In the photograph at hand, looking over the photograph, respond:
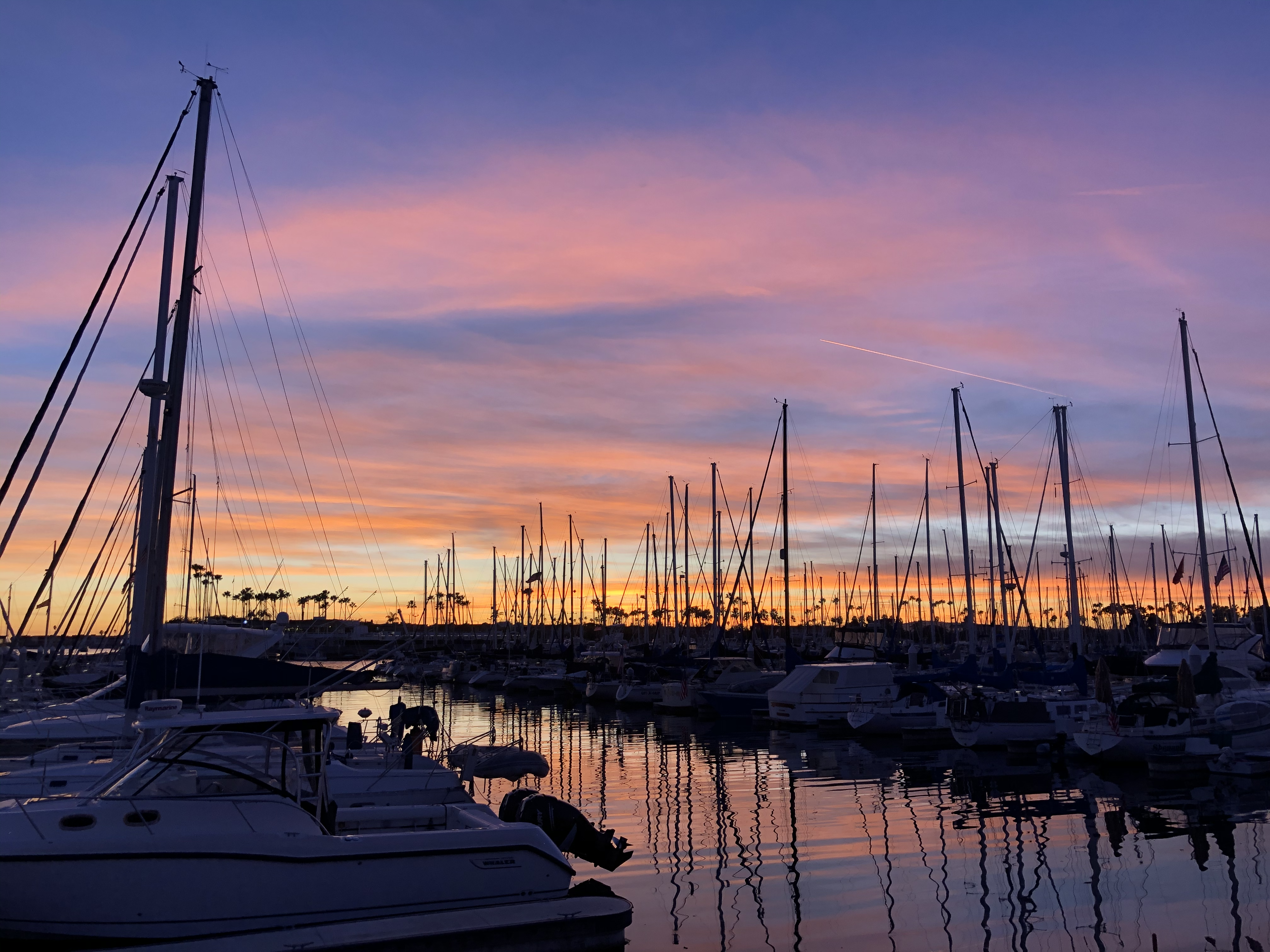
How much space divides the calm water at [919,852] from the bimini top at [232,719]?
4866 millimetres

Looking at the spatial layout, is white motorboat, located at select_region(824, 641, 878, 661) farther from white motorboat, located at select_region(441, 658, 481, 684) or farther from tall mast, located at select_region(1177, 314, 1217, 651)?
white motorboat, located at select_region(441, 658, 481, 684)

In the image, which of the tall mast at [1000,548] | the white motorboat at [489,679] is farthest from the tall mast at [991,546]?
the white motorboat at [489,679]

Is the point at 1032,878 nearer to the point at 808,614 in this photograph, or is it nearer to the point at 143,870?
the point at 143,870

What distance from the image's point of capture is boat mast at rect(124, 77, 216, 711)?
1772 cm

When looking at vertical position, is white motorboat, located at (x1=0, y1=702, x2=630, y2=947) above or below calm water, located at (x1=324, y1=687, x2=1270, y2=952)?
above

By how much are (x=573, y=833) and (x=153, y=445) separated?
17.2 m

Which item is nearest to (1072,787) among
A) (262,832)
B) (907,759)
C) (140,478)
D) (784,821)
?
(907,759)

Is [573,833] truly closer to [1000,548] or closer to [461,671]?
[1000,548]

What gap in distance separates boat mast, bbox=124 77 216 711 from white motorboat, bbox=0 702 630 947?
5.53 m

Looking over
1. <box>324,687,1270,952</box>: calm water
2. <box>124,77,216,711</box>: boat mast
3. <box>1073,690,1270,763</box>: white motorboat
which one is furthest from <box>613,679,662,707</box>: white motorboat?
<box>124,77,216,711</box>: boat mast

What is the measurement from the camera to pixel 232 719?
12.4 meters

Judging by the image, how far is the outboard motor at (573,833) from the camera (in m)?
14.5

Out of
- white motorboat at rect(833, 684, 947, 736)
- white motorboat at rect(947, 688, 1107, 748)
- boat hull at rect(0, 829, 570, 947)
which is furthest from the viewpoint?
white motorboat at rect(833, 684, 947, 736)

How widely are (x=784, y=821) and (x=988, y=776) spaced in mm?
9165
